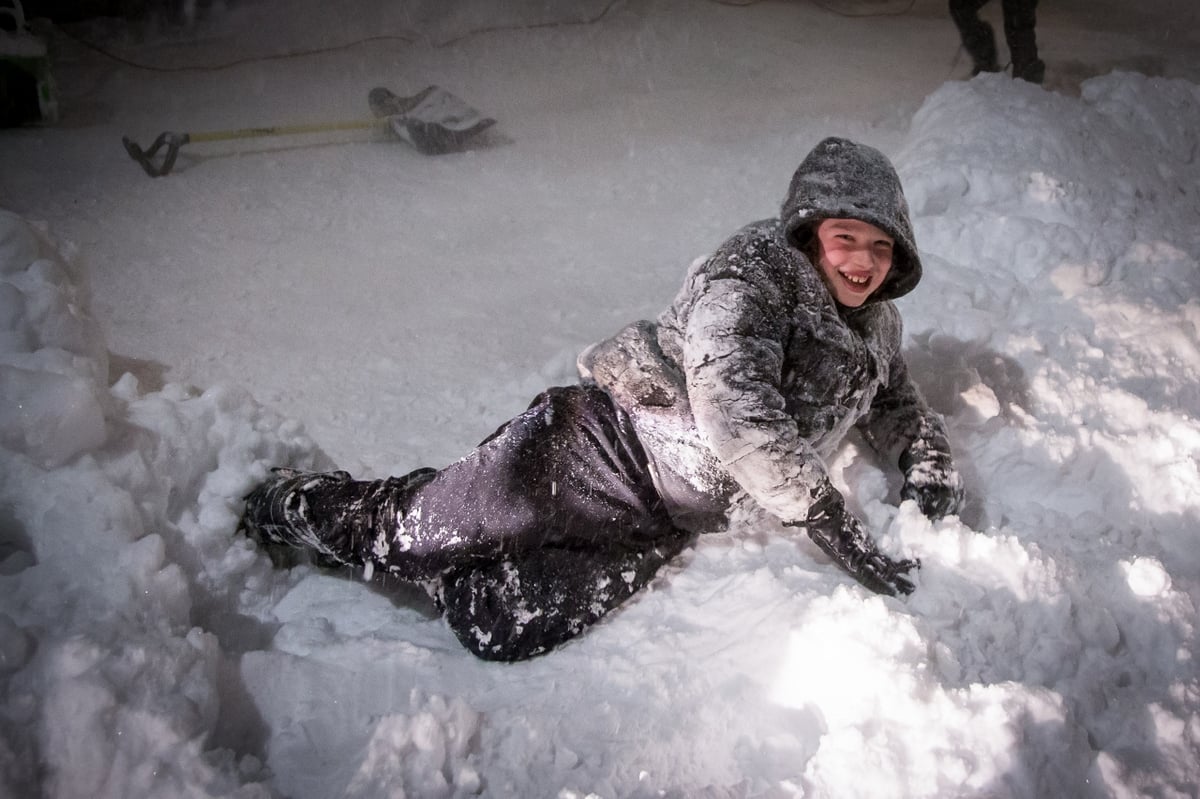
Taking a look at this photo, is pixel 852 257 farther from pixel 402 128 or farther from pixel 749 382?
pixel 402 128

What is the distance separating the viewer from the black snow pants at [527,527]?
6.20 ft

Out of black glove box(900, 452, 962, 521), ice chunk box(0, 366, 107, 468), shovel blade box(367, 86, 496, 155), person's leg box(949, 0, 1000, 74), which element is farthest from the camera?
person's leg box(949, 0, 1000, 74)

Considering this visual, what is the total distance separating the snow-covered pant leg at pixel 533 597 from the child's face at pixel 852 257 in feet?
2.84

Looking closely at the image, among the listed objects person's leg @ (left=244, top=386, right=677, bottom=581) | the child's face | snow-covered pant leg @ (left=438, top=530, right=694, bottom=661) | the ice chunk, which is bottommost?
snow-covered pant leg @ (left=438, top=530, right=694, bottom=661)

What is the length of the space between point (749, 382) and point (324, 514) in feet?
3.59

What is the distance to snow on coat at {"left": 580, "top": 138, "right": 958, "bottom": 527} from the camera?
1.79 metres

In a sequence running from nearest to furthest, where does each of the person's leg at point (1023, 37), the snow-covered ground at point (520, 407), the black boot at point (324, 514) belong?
the snow-covered ground at point (520, 407), the black boot at point (324, 514), the person's leg at point (1023, 37)

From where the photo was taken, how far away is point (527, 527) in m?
1.92

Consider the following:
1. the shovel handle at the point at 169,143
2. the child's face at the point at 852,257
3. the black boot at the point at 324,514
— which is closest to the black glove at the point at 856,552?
the child's face at the point at 852,257

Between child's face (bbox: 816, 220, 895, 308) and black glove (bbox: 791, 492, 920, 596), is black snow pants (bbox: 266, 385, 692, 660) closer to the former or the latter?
black glove (bbox: 791, 492, 920, 596)

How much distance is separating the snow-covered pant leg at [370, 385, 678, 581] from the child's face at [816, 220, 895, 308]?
62 cm

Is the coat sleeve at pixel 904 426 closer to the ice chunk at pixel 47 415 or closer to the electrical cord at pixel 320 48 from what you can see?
the ice chunk at pixel 47 415

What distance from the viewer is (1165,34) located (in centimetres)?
850

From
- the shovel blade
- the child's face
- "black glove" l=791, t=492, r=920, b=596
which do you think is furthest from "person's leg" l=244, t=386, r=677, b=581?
the shovel blade
